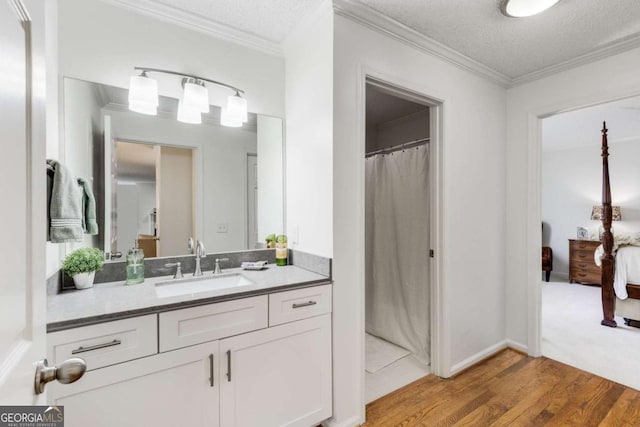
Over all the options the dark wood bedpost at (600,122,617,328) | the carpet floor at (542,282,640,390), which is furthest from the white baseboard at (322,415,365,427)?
the dark wood bedpost at (600,122,617,328)

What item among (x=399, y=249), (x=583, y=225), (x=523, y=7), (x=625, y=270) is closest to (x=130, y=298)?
(x=399, y=249)

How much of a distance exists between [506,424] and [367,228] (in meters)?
1.94

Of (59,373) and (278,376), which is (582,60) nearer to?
(278,376)

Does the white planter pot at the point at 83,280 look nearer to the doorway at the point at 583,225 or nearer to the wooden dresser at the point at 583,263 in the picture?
the doorway at the point at 583,225

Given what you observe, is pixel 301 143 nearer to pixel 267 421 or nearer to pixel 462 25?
pixel 462 25

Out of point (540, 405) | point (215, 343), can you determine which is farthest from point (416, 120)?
point (215, 343)

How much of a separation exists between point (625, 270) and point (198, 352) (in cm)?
407

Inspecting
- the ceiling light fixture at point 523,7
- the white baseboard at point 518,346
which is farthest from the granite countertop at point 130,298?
the white baseboard at point 518,346

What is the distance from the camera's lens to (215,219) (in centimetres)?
205

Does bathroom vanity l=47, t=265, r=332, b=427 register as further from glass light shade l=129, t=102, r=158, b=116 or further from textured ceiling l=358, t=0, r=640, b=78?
textured ceiling l=358, t=0, r=640, b=78

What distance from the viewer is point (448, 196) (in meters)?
2.29

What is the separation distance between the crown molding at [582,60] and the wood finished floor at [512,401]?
237cm

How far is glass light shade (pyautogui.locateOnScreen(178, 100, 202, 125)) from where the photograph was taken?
1.84 meters

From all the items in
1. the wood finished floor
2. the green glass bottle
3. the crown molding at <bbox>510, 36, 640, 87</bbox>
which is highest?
the crown molding at <bbox>510, 36, 640, 87</bbox>
